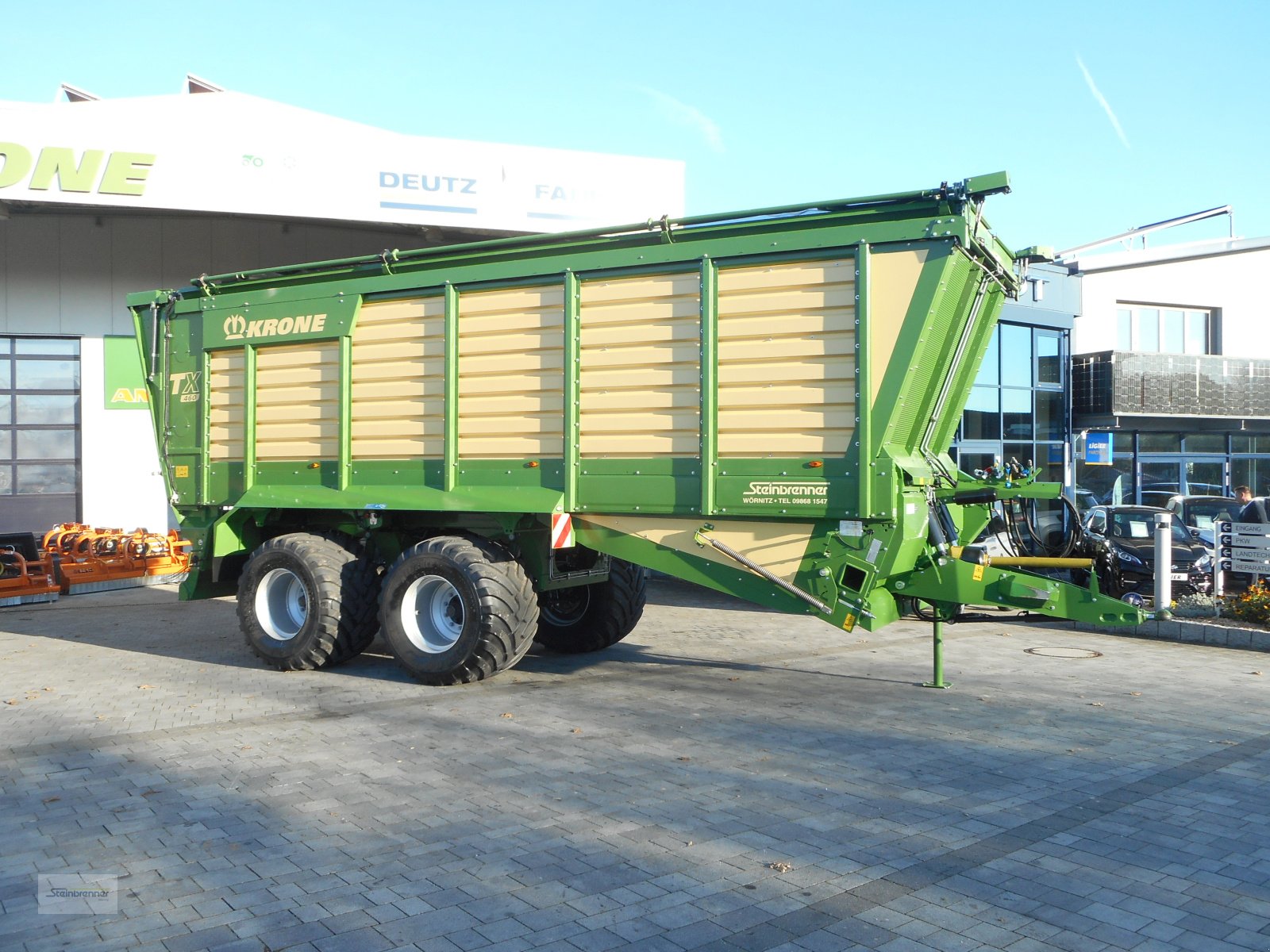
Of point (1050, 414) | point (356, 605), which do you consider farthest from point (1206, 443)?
point (356, 605)

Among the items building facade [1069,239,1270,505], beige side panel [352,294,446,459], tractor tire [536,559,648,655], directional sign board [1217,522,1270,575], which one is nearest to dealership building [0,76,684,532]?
tractor tire [536,559,648,655]

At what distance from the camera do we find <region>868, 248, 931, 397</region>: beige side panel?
7.44 meters

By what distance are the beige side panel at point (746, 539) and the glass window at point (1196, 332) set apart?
2359 cm

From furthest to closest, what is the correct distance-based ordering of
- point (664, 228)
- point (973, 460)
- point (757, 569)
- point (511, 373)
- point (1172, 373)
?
point (1172, 373)
point (973, 460)
point (511, 373)
point (664, 228)
point (757, 569)

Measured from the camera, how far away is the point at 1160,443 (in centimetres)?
2594

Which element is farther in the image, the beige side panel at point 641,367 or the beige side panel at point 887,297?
the beige side panel at point 641,367

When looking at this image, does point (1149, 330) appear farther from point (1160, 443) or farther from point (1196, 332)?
point (1160, 443)

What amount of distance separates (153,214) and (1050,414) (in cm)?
1786

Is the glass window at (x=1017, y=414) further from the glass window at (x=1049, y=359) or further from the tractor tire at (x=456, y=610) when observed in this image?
the tractor tire at (x=456, y=610)

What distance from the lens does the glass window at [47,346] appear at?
19.5 m

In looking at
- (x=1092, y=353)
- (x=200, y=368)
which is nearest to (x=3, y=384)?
(x=200, y=368)

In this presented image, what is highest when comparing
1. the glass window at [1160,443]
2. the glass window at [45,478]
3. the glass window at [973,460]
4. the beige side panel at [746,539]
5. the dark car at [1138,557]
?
the glass window at [1160,443]

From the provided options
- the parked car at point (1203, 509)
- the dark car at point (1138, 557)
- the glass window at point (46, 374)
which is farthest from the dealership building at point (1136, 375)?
the glass window at point (46, 374)

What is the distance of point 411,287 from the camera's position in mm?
9273
